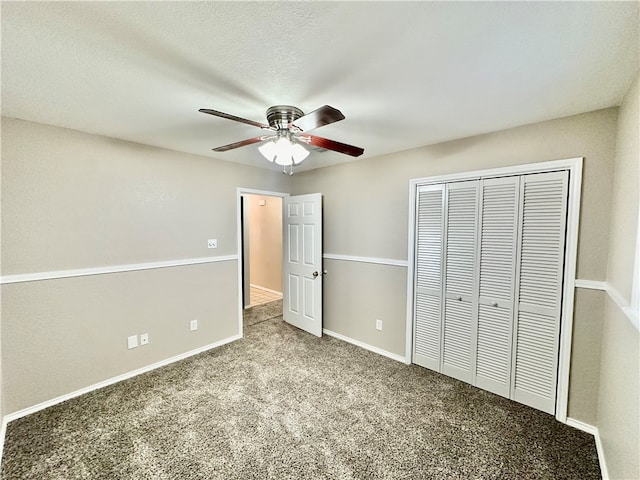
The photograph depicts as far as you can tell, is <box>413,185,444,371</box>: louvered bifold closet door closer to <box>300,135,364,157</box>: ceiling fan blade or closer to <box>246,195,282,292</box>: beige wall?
<box>300,135,364,157</box>: ceiling fan blade

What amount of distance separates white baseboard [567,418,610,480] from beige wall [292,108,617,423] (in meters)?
0.05

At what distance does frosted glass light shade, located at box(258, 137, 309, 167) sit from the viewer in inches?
72.9

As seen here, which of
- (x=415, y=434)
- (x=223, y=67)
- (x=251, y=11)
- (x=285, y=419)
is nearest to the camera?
(x=251, y=11)

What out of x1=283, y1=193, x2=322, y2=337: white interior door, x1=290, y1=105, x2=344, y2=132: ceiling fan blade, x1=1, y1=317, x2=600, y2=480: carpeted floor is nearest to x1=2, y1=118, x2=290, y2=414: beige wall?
x1=1, y1=317, x2=600, y2=480: carpeted floor

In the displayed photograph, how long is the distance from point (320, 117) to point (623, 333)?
203 cm

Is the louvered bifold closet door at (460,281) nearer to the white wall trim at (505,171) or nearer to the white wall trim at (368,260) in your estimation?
the white wall trim at (505,171)

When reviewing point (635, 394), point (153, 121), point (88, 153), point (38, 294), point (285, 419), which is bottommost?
point (285, 419)

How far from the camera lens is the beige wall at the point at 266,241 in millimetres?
5680

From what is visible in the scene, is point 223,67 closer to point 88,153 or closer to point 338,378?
point 88,153

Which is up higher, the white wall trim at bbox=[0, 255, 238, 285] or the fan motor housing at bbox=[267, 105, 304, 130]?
the fan motor housing at bbox=[267, 105, 304, 130]

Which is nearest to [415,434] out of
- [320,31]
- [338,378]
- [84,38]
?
[338,378]

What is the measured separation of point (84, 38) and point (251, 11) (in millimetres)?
794

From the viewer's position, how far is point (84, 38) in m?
1.19

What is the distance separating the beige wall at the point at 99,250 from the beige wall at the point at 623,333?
3493 millimetres
